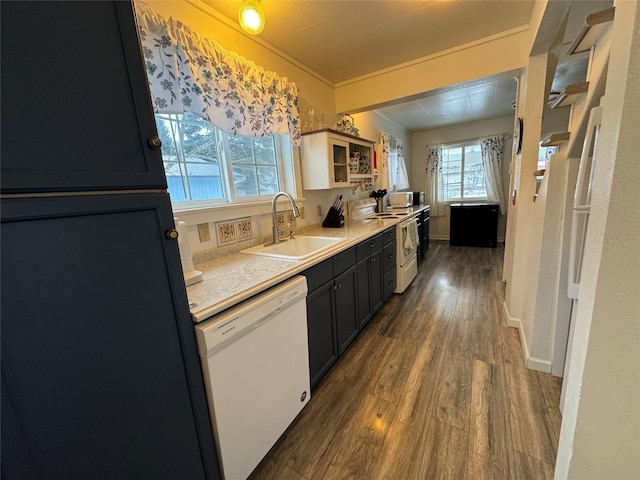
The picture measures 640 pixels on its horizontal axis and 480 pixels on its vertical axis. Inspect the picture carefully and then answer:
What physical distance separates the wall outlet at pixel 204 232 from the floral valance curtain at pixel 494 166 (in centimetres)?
521

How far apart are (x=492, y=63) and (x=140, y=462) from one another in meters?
3.20

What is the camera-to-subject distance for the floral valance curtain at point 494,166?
15.6 feet

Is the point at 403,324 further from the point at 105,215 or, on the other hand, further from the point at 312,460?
the point at 105,215

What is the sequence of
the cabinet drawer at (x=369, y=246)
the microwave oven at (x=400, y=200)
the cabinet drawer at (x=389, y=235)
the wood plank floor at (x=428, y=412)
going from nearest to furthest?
the wood plank floor at (x=428, y=412), the cabinet drawer at (x=369, y=246), the cabinet drawer at (x=389, y=235), the microwave oven at (x=400, y=200)

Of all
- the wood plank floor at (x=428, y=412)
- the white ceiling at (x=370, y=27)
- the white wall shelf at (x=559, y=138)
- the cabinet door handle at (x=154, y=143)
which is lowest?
the wood plank floor at (x=428, y=412)

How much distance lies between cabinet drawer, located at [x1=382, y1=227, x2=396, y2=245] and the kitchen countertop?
2.62 feet

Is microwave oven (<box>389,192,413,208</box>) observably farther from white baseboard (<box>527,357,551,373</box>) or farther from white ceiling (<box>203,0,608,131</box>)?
white baseboard (<box>527,357,551,373</box>)

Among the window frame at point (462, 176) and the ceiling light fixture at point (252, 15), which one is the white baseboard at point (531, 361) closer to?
the ceiling light fixture at point (252, 15)

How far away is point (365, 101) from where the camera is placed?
275 centimetres

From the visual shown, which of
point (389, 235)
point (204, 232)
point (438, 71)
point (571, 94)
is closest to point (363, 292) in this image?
point (389, 235)

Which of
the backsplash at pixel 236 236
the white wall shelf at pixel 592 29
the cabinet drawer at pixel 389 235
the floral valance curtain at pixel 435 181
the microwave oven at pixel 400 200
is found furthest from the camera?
the floral valance curtain at pixel 435 181

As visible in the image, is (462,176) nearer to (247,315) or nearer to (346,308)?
(346,308)

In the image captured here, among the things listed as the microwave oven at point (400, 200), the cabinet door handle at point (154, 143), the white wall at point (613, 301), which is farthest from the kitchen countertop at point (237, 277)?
the microwave oven at point (400, 200)

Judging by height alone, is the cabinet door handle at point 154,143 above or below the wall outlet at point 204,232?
above
